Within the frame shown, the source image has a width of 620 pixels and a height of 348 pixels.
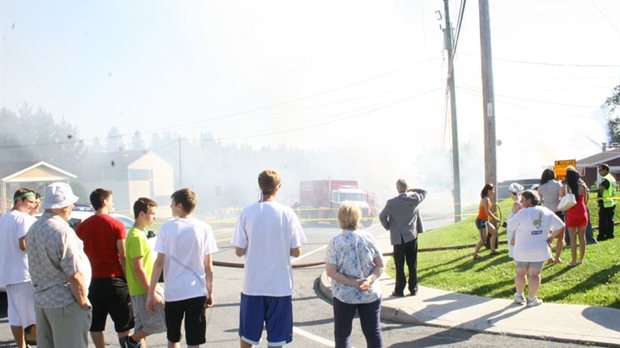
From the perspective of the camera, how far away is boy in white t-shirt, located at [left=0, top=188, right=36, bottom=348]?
5.06 meters

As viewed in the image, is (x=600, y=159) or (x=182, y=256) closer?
(x=182, y=256)

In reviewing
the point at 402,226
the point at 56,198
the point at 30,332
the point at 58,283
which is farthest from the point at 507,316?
the point at 30,332

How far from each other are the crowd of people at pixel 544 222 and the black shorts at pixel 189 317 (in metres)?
4.23

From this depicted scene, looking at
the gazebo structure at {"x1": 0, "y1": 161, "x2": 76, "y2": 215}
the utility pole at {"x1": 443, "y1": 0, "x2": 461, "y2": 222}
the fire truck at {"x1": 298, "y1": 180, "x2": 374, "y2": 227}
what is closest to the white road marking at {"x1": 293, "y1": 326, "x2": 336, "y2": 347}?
the utility pole at {"x1": 443, "y1": 0, "x2": 461, "y2": 222}

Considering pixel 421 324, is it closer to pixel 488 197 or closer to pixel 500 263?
pixel 500 263

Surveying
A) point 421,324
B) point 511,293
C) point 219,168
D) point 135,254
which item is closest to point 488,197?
point 511,293

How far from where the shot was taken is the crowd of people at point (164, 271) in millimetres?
3963

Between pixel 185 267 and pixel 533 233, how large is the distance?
449 cm

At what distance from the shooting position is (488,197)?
1027 cm

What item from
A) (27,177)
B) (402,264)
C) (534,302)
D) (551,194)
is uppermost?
(27,177)

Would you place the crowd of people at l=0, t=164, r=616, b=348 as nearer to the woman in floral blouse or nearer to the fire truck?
the woman in floral blouse

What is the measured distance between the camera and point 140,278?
4.63 meters

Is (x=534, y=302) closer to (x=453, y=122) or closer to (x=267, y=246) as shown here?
(x=267, y=246)

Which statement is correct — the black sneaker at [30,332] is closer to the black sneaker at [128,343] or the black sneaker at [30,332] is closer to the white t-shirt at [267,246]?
the black sneaker at [128,343]
